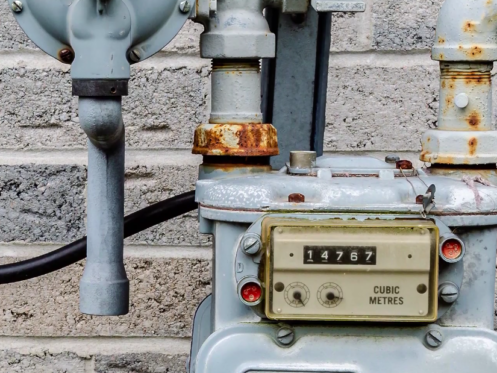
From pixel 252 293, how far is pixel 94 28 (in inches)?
12.9

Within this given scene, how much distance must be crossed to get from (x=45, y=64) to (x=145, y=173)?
10.7 inches

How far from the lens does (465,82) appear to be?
0.97 meters

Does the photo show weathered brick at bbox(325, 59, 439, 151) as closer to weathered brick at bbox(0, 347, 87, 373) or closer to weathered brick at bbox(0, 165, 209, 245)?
weathered brick at bbox(0, 165, 209, 245)

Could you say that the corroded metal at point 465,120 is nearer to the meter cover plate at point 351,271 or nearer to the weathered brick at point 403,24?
the meter cover plate at point 351,271

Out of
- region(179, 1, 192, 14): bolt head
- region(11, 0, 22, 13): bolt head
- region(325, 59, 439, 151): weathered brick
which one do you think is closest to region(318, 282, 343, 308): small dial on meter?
region(179, 1, 192, 14): bolt head

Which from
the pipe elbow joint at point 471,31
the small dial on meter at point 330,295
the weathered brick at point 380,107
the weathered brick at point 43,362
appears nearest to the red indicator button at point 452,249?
the small dial on meter at point 330,295

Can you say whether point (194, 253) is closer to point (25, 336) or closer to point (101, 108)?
point (25, 336)

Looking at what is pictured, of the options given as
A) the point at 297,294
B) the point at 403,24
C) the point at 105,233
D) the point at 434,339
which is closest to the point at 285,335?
the point at 297,294

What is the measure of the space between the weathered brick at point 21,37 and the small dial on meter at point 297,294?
74cm

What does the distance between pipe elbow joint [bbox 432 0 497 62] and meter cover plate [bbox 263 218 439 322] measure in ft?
0.74

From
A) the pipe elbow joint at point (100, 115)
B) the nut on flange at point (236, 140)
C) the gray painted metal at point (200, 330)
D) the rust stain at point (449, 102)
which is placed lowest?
the gray painted metal at point (200, 330)

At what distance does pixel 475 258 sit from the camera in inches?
35.3

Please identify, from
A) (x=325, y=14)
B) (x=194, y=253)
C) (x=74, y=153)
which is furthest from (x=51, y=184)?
(x=325, y=14)

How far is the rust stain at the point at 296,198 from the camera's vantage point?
88 centimetres
